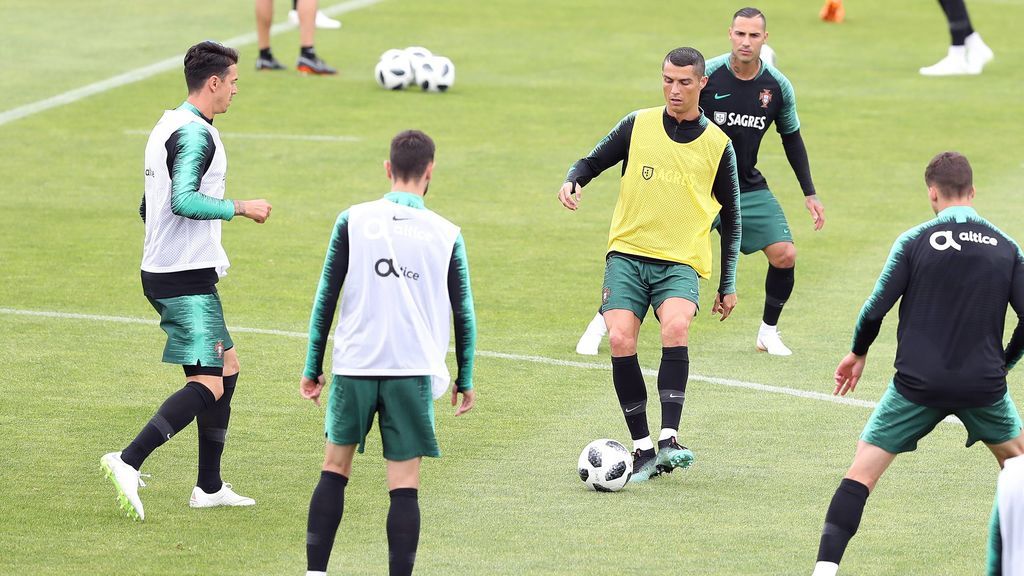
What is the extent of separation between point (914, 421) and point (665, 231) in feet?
7.76

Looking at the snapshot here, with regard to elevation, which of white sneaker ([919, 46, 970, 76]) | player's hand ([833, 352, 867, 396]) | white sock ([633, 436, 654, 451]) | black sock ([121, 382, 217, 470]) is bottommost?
white sock ([633, 436, 654, 451])

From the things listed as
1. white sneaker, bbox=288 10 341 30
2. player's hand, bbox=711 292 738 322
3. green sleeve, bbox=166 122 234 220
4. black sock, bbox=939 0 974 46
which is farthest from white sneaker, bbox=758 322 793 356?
white sneaker, bbox=288 10 341 30

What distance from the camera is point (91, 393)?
10273mm

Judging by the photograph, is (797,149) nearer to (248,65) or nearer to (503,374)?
(503,374)

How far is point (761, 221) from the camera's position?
1154cm

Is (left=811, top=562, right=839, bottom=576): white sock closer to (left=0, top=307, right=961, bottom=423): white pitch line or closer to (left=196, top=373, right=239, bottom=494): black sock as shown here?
(left=196, top=373, right=239, bottom=494): black sock

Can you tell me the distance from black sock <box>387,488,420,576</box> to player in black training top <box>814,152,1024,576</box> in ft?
5.64

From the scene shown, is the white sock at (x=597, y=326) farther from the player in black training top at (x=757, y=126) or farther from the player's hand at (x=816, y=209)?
the player's hand at (x=816, y=209)

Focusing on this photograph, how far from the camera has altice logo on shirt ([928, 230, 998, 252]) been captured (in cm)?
675

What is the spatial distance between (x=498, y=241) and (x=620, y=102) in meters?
7.06

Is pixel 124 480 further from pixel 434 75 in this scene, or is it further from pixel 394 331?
pixel 434 75

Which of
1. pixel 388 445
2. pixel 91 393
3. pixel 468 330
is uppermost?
pixel 468 330

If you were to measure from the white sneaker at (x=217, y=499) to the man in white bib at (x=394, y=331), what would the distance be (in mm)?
1560

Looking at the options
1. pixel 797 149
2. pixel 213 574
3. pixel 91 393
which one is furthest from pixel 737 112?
pixel 213 574
